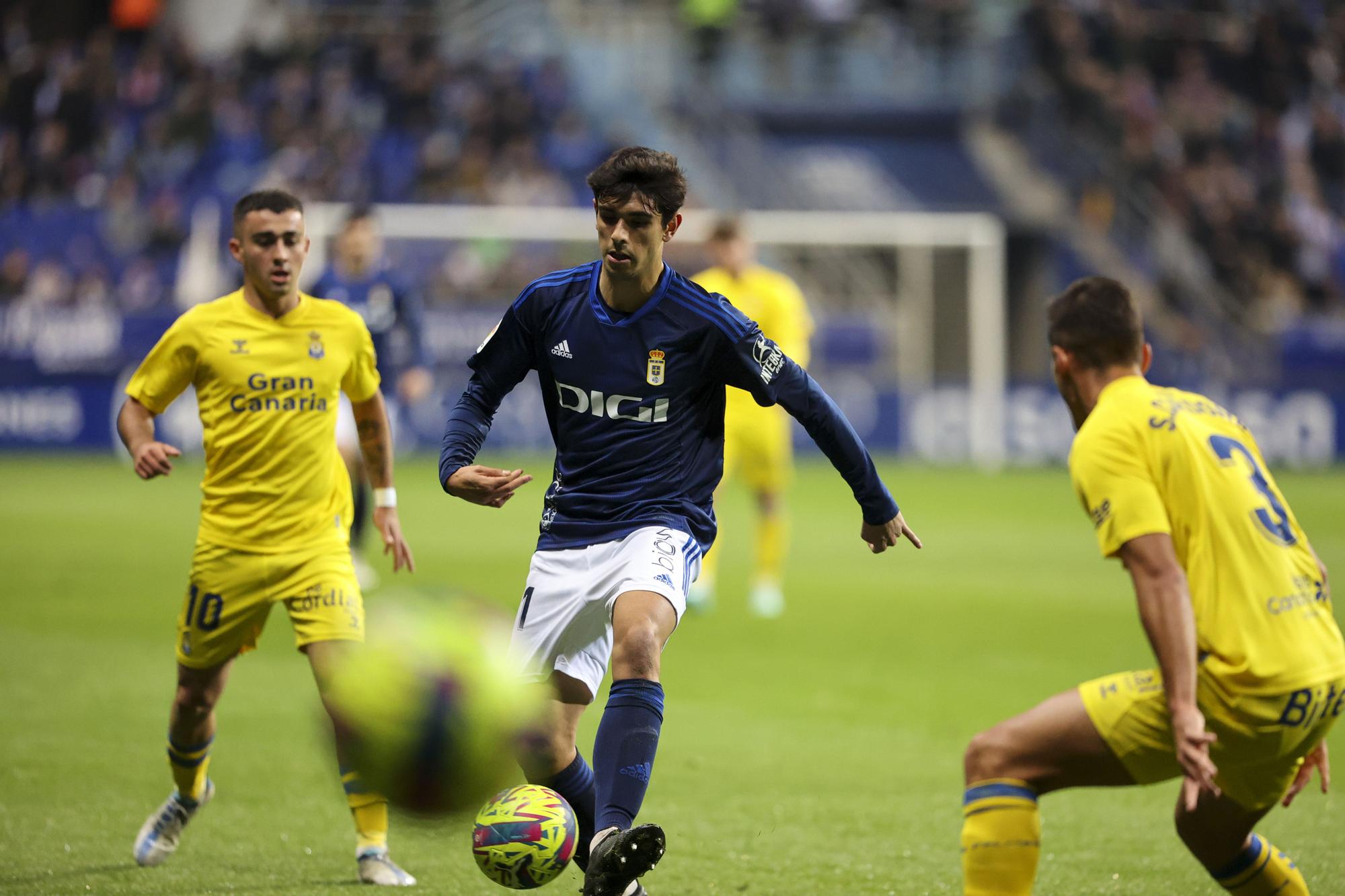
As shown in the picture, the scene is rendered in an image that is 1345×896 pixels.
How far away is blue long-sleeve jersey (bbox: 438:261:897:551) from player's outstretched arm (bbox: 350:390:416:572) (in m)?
0.95

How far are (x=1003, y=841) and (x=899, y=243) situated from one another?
2426 cm

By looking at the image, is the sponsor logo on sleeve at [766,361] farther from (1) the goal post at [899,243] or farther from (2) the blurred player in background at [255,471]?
(1) the goal post at [899,243]

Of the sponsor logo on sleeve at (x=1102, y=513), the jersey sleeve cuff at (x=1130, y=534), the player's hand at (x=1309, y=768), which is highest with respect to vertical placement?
the sponsor logo on sleeve at (x=1102, y=513)

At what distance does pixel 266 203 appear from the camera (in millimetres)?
5629

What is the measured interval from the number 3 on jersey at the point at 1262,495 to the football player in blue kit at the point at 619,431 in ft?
3.90

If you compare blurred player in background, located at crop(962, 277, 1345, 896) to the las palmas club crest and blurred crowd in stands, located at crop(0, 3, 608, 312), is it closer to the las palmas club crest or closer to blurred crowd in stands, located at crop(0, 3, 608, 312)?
the las palmas club crest

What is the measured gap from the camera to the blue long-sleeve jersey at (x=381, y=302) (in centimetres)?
1158

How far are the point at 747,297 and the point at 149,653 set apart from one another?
4.80 m

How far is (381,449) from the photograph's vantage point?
5992 mm

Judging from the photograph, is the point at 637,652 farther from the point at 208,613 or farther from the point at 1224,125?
the point at 1224,125

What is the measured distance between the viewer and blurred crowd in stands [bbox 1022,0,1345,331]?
1185 inches

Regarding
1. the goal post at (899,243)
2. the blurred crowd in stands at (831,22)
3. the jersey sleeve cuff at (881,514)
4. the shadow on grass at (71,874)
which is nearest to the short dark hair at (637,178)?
the jersey sleeve cuff at (881,514)

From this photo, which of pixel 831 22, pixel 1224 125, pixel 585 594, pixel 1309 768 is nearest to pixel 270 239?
pixel 585 594

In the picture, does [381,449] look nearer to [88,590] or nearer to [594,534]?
[594,534]
